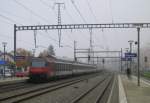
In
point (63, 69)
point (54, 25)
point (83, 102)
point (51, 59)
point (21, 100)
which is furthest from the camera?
point (63, 69)

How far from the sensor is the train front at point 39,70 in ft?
125

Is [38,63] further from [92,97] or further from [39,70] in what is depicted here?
[92,97]

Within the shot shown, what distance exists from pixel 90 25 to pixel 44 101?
27.6 meters

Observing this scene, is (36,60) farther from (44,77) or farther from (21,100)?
(21,100)

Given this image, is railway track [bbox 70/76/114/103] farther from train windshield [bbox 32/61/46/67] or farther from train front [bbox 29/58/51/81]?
train windshield [bbox 32/61/46/67]

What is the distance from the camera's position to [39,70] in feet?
125

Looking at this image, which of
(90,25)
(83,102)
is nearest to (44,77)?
(90,25)

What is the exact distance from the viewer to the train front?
125ft

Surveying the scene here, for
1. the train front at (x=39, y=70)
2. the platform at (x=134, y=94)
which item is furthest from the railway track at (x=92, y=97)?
the train front at (x=39, y=70)

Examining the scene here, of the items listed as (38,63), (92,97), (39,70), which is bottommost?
(92,97)

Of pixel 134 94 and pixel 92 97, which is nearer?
pixel 92 97

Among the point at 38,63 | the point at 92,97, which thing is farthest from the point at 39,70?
the point at 92,97

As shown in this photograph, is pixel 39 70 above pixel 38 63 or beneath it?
beneath

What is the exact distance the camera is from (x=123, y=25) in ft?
154
